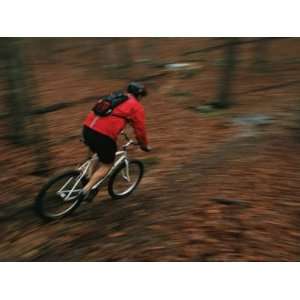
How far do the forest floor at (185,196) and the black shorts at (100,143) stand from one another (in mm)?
986

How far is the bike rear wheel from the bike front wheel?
0.61m

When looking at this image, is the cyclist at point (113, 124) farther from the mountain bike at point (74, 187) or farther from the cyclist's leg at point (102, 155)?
the mountain bike at point (74, 187)

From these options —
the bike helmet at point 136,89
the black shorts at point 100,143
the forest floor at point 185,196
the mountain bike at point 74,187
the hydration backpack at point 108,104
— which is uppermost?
the bike helmet at point 136,89

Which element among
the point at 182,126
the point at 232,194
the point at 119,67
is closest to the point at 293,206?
the point at 232,194

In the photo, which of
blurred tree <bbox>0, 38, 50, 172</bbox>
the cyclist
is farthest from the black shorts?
blurred tree <bbox>0, 38, 50, 172</bbox>

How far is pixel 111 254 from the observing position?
4.80 m

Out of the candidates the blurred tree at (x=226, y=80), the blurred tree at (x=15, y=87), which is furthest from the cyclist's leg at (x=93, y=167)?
the blurred tree at (x=226, y=80)

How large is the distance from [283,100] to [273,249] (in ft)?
19.1

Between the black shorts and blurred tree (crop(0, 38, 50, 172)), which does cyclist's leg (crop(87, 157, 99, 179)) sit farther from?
blurred tree (crop(0, 38, 50, 172))

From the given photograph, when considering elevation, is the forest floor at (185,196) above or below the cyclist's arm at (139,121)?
below

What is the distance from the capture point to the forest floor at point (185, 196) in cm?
490

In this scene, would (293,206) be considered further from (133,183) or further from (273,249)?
(133,183)

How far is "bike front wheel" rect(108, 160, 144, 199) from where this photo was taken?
5891mm
